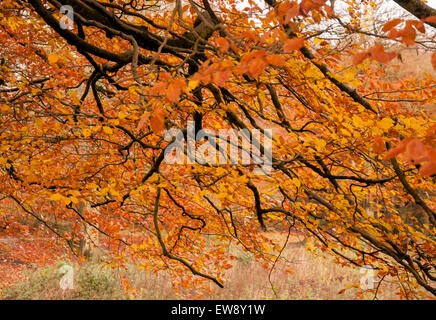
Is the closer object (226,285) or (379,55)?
(379,55)

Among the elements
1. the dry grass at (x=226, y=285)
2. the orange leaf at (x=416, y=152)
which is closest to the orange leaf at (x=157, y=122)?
the orange leaf at (x=416, y=152)

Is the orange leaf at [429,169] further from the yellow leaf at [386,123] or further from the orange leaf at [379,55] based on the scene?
the yellow leaf at [386,123]

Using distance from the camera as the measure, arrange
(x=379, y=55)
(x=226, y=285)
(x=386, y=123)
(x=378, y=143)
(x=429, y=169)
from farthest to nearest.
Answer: (x=226, y=285) < (x=386, y=123) < (x=378, y=143) < (x=379, y=55) < (x=429, y=169)

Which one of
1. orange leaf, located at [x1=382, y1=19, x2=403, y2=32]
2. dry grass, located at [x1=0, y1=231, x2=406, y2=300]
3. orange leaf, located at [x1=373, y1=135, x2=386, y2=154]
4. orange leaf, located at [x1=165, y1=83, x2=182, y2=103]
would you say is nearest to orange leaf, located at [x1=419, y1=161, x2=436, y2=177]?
orange leaf, located at [x1=382, y1=19, x2=403, y2=32]

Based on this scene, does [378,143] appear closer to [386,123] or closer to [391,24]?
[386,123]

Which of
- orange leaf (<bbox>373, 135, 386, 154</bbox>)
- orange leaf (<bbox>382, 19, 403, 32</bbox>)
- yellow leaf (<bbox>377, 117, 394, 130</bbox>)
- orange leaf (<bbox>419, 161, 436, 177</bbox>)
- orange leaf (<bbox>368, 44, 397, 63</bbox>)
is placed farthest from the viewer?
yellow leaf (<bbox>377, 117, 394, 130</bbox>)

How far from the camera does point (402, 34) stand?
1.60 metres

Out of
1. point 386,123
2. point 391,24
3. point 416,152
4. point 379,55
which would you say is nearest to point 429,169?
point 416,152

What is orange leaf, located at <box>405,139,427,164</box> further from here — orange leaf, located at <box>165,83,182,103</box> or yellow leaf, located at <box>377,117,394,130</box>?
yellow leaf, located at <box>377,117,394,130</box>

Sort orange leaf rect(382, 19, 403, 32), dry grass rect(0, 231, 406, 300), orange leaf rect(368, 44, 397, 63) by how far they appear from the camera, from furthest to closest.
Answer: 1. dry grass rect(0, 231, 406, 300)
2. orange leaf rect(382, 19, 403, 32)
3. orange leaf rect(368, 44, 397, 63)

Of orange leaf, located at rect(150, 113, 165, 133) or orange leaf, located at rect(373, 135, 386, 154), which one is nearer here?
orange leaf, located at rect(150, 113, 165, 133)
